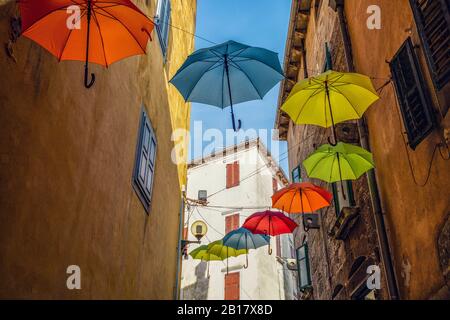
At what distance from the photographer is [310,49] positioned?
44.2 ft

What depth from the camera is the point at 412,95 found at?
5.84m

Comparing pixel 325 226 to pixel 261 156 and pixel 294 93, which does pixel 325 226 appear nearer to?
pixel 294 93

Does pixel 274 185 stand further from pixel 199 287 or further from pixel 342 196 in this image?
pixel 342 196

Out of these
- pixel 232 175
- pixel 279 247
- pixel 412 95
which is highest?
pixel 232 175

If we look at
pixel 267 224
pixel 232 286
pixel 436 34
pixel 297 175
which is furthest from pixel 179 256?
pixel 232 286

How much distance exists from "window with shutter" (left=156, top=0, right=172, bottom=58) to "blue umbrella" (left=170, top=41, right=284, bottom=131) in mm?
2968

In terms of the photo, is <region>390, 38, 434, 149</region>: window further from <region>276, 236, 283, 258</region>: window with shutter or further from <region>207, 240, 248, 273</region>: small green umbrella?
<region>276, 236, 283, 258</region>: window with shutter

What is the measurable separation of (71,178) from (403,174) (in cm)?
476

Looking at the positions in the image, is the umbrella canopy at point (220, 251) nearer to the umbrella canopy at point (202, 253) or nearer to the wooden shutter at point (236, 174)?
the umbrella canopy at point (202, 253)

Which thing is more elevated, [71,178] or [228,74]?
[228,74]

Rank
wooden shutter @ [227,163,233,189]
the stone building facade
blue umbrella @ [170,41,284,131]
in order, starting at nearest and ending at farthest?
the stone building facade
blue umbrella @ [170,41,284,131]
wooden shutter @ [227,163,233,189]

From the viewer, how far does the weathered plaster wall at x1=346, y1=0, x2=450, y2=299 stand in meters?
5.34

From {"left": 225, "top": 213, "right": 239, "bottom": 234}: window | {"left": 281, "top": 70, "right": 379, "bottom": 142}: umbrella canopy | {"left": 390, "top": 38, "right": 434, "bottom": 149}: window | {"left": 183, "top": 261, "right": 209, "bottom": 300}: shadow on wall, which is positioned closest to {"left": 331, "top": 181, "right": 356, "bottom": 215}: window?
{"left": 281, "top": 70, "right": 379, "bottom": 142}: umbrella canopy
